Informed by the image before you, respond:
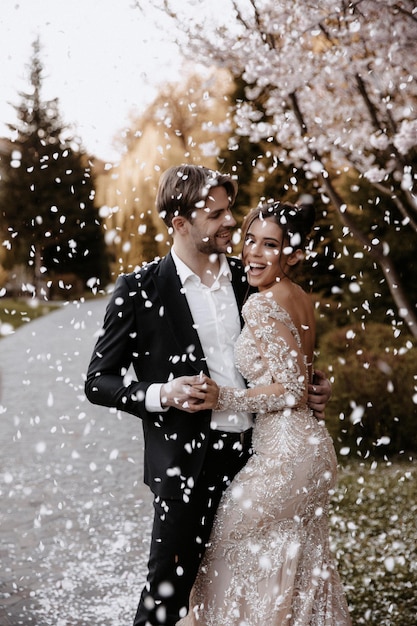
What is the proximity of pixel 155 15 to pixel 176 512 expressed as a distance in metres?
6.65

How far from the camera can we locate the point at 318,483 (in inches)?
110

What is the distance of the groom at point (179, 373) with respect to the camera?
8.96 ft

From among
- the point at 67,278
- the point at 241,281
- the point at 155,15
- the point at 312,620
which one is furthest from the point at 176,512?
the point at 67,278

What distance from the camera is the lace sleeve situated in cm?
267

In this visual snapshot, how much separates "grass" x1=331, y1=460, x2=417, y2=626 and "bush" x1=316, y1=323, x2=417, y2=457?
0.22 meters

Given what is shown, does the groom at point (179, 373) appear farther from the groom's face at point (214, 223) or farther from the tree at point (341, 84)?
the tree at point (341, 84)

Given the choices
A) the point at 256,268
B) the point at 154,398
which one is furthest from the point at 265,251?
the point at 154,398

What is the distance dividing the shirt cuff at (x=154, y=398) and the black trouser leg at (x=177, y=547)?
0.25 m

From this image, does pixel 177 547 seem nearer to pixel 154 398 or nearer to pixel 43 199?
pixel 154 398

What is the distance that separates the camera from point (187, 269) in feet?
9.58

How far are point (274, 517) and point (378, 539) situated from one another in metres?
3.05

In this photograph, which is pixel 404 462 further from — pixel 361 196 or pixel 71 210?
pixel 71 210

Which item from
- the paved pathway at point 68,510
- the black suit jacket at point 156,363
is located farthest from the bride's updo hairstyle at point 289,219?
the paved pathway at point 68,510

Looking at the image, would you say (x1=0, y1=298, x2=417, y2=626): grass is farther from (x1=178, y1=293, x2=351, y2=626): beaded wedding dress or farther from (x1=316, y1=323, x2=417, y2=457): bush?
(x1=178, y1=293, x2=351, y2=626): beaded wedding dress
